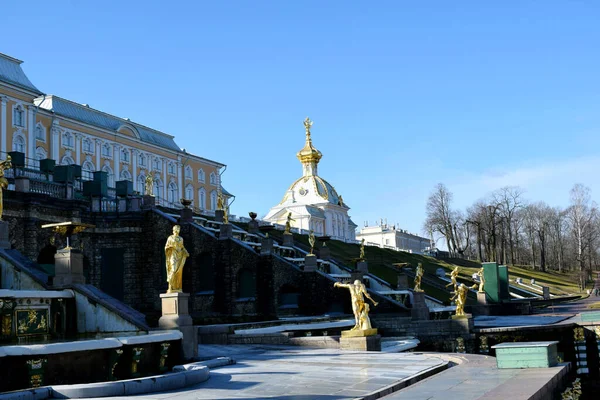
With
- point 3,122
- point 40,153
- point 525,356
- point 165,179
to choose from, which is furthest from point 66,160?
point 525,356

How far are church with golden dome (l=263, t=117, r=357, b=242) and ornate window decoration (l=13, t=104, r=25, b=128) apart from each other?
46711 millimetres

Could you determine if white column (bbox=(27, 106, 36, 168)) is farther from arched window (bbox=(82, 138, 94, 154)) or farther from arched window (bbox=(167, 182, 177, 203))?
arched window (bbox=(167, 182, 177, 203))

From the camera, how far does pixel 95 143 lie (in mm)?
65188

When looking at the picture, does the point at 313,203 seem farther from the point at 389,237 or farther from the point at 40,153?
the point at 40,153

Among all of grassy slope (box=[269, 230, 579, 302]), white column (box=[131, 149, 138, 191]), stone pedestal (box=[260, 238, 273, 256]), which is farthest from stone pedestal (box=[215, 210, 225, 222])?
white column (box=[131, 149, 138, 191])

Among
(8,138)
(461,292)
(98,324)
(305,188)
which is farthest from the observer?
(305,188)

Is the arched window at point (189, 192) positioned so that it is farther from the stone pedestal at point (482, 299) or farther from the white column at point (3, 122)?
the stone pedestal at point (482, 299)

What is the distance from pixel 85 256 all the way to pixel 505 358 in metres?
23.1

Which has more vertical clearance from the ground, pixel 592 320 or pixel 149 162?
pixel 149 162

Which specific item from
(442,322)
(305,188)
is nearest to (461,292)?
(442,322)

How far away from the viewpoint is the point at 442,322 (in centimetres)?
2641

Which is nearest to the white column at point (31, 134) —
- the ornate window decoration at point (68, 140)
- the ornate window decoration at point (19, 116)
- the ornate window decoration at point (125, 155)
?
the ornate window decoration at point (19, 116)

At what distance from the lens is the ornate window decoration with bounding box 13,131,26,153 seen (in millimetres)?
53625

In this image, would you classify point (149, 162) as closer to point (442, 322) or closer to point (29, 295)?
point (442, 322)
